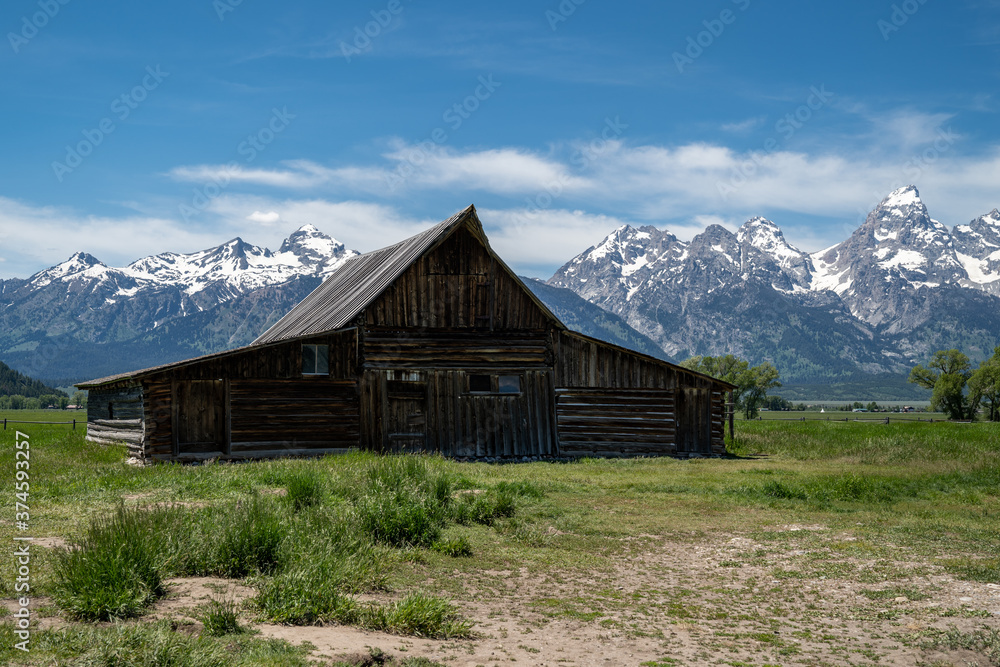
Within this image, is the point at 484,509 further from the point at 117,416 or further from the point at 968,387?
the point at 968,387

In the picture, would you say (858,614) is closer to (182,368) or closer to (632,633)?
(632,633)

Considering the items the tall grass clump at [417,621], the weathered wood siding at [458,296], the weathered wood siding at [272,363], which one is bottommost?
the tall grass clump at [417,621]

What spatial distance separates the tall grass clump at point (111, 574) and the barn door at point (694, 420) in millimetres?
25313

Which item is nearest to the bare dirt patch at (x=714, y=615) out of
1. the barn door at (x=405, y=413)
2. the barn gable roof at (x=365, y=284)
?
the barn door at (x=405, y=413)

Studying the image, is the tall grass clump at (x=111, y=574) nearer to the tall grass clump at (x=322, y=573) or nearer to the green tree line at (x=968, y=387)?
the tall grass clump at (x=322, y=573)

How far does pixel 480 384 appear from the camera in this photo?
29.0 meters

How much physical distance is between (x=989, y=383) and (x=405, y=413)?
271 ft

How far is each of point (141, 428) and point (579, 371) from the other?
1517 cm

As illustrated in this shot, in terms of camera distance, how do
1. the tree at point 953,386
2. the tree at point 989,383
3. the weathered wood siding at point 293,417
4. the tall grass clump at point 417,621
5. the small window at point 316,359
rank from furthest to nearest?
the tree at point 953,386 < the tree at point 989,383 < the small window at point 316,359 < the weathered wood siding at point 293,417 < the tall grass clump at point 417,621

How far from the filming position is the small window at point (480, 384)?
94.5ft

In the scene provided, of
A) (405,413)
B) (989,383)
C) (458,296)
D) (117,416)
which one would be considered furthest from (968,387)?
(117,416)

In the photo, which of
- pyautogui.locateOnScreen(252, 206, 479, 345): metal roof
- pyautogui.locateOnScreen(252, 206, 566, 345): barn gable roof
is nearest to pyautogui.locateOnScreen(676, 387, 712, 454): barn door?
pyautogui.locateOnScreen(252, 206, 566, 345): barn gable roof

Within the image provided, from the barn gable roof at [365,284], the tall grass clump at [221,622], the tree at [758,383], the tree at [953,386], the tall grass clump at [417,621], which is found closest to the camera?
the tall grass clump at [221,622]

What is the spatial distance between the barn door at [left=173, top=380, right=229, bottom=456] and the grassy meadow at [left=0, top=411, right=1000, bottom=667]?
250 inches
